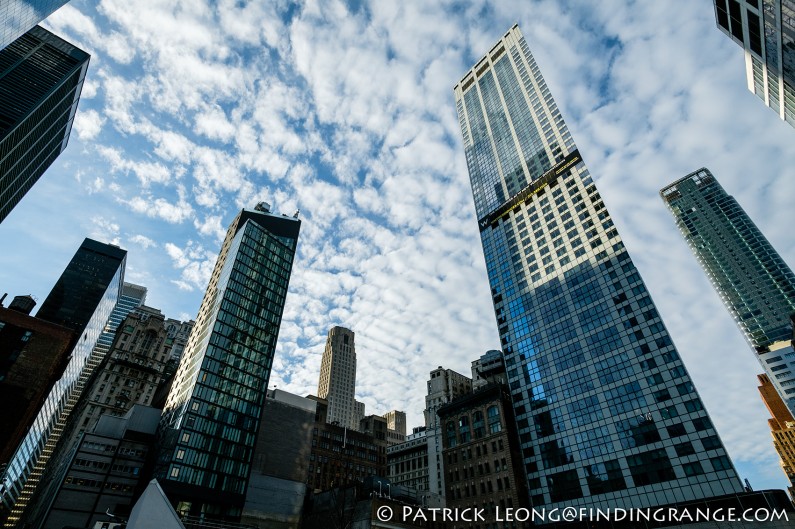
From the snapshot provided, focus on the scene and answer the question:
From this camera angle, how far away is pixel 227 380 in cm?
8600

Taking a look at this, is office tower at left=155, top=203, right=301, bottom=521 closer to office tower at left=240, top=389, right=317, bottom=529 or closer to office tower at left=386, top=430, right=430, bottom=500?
office tower at left=240, top=389, right=317, bottom=529

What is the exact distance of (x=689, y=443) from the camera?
65.3 meters

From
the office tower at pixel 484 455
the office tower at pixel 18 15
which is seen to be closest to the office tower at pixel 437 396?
the office tower at pixel 484 455

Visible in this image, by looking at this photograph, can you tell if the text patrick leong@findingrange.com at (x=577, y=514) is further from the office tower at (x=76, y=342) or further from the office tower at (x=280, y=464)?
the office tower at (x=76, y=342)

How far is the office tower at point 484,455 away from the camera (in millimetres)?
79562

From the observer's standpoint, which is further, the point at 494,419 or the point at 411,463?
the point at 411,463

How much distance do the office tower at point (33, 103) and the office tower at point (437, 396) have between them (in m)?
129

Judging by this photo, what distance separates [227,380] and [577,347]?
7129 centimetres

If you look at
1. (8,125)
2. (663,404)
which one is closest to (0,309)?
(8,125)

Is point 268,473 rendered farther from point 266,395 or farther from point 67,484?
point 67,484

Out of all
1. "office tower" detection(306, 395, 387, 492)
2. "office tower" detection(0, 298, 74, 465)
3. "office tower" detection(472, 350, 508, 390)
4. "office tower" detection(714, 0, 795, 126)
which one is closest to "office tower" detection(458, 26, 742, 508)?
"office tower" detection(472, 350, 508, 390)

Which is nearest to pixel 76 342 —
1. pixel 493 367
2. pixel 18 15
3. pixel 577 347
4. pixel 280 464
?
pixel 280 464

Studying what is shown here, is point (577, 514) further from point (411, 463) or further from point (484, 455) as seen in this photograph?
point (411, 463)

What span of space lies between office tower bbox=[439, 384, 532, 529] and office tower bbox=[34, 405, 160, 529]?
61.7 m
